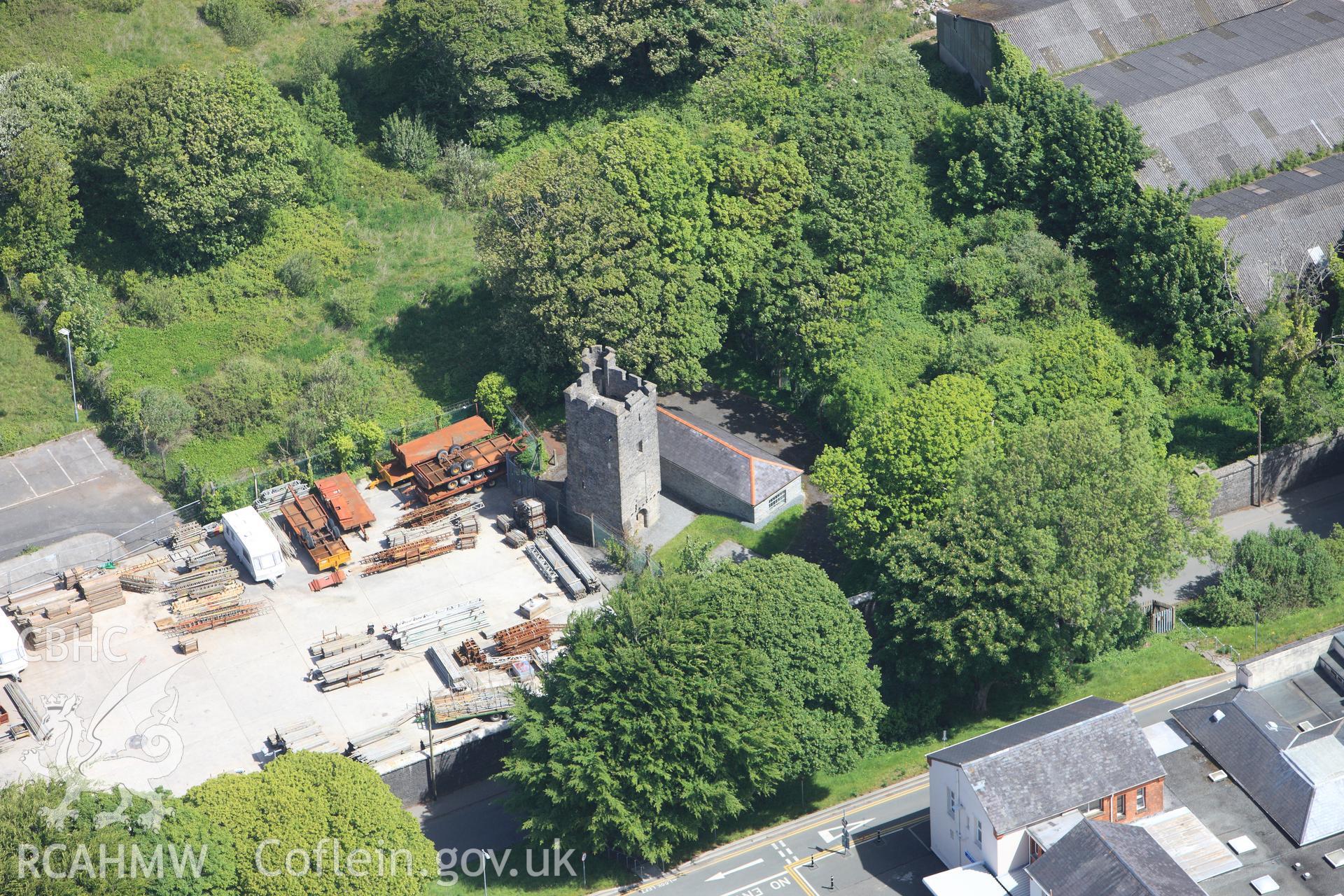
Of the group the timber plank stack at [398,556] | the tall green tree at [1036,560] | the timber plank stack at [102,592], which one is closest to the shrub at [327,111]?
the timber plank stack at [398,556]

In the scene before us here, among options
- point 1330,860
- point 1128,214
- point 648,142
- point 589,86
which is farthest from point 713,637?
point 589,86

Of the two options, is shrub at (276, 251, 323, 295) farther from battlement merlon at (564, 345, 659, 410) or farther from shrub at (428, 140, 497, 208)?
battlement merlon at (564, 345, 659, 410)

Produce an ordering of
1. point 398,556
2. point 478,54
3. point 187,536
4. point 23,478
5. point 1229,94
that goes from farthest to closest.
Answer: point 1229,94 < point 478,54 < point 23,478 < point 187,536 < point 398,556

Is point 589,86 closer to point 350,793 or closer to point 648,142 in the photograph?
point 648,142

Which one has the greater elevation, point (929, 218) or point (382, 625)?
point (929, 218)

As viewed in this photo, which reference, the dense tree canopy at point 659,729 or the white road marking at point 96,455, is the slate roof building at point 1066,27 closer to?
the dense tree canopy at point 659,729

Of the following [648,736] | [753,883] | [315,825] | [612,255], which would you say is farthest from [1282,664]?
[315,825]

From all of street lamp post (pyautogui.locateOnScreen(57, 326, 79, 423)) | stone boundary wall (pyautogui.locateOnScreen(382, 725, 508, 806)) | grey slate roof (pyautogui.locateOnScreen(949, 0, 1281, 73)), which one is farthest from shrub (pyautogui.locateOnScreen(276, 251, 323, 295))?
grey slate roof (pyautogui.locateOnScreen(949, 0, 1281, 73))

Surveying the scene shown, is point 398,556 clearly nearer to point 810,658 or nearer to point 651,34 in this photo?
point 810,658
